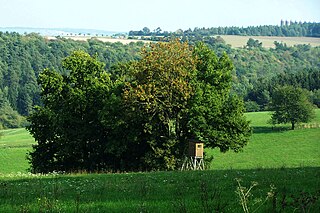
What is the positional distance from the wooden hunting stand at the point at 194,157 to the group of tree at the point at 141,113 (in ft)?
2.59

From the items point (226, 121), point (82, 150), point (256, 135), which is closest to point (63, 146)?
point (82, 150)

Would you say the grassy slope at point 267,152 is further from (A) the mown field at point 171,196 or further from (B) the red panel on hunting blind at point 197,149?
(A) the mown field at point 171,196

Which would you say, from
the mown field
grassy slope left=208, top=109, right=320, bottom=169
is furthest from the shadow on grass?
the mown field

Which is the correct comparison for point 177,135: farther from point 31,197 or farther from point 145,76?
point 31,197

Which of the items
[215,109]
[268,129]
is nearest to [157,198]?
[215,109]

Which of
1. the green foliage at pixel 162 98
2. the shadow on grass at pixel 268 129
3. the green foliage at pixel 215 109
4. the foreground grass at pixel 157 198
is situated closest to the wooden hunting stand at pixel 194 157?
the green foliage at pixel 162 98

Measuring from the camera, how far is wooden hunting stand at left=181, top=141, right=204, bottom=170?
3706 centimetres

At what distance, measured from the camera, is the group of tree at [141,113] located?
3841 cm

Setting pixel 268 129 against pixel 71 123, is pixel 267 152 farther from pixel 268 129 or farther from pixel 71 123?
pixel 71 123

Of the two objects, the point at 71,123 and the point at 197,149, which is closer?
the point at 197,149

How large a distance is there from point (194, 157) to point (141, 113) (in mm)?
5525

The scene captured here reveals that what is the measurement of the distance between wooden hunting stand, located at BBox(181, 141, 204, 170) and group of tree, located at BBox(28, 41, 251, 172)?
2.59 feet

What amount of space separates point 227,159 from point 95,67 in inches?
1382

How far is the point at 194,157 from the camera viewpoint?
3734 centimetres
